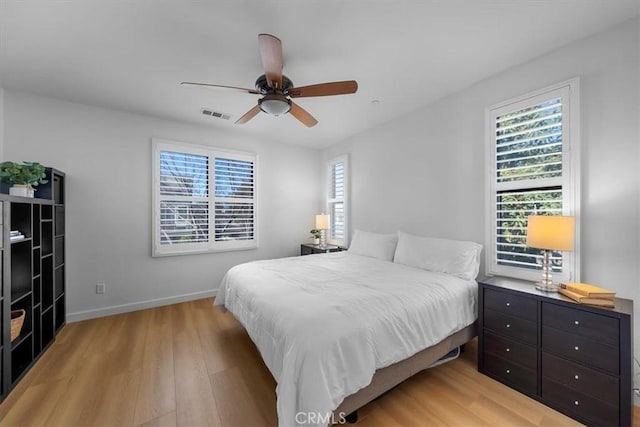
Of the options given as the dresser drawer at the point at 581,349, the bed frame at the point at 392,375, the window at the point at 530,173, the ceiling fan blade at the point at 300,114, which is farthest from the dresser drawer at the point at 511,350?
the ceiling fan blade at the point at 300,114

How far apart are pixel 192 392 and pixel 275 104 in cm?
237

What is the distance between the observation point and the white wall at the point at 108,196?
288 cm

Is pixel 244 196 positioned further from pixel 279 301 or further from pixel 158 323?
pixel 279 301

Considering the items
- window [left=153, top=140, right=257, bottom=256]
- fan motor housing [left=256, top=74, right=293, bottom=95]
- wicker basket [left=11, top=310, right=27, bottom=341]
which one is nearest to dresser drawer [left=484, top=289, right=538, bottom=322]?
fan motor housing [left=256, top=74, right=293, bottom=95]

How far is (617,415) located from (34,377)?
4.11 m

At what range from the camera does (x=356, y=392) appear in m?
1.45

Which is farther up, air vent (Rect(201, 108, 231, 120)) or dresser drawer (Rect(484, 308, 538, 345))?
air vent (Rect(201, 108, 231, 120))

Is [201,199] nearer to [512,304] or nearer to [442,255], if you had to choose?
[442,255]

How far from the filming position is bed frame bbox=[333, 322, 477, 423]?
1469mm

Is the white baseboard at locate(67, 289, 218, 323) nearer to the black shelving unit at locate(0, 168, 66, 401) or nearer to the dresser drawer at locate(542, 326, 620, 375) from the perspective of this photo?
the black shelving unit at locate(0, 168, 66, 401)

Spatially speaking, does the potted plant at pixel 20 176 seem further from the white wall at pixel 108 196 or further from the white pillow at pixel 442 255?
the white pillow at pixel 442 255

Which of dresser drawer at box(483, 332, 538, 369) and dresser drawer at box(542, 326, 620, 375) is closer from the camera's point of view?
dresser drawer at box(542, 326, 620, 375)

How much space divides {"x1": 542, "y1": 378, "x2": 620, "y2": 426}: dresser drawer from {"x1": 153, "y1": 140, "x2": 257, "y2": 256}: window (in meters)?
3.85

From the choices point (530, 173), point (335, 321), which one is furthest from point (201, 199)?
point (530, 173)
